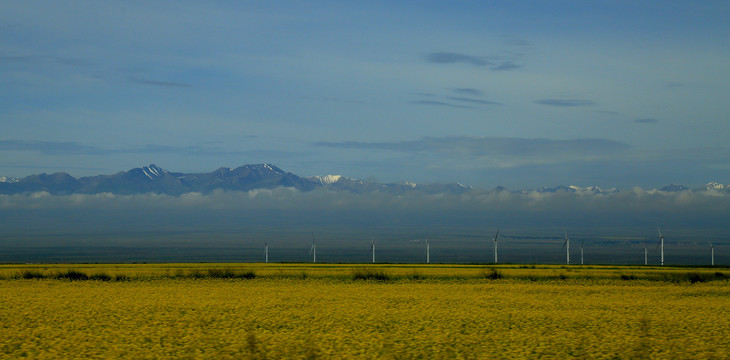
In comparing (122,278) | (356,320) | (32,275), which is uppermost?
(32,275)

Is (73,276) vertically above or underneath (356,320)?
above

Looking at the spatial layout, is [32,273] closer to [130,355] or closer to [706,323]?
[130,355]

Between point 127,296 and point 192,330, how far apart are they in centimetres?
1149

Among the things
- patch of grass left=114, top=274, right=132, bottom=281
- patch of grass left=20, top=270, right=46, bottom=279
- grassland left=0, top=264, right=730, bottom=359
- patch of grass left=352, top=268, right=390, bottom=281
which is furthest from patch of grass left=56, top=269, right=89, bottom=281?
patch of grass left=352, top=268, right=390, bottom=281

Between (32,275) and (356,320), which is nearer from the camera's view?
(356,320)

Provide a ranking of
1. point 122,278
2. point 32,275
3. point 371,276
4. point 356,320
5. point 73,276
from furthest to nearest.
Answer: point 371,276, point 32,275, point 73,276, point 122,278, point 356,320

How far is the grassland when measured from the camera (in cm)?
1883

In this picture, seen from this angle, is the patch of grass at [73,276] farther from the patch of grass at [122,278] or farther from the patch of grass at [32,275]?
the patch of grass at [122,278]

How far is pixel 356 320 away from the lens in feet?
80.2

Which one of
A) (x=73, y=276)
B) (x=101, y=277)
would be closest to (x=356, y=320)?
(x=101, y=277)

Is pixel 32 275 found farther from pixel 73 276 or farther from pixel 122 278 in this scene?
pixel 122 278

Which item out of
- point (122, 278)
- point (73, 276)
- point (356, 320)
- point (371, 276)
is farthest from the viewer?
point (371, 276)

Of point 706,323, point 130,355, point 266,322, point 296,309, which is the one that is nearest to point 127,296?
point 296,309

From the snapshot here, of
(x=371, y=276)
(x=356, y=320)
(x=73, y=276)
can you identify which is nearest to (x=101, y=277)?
(x=73, y=276)
